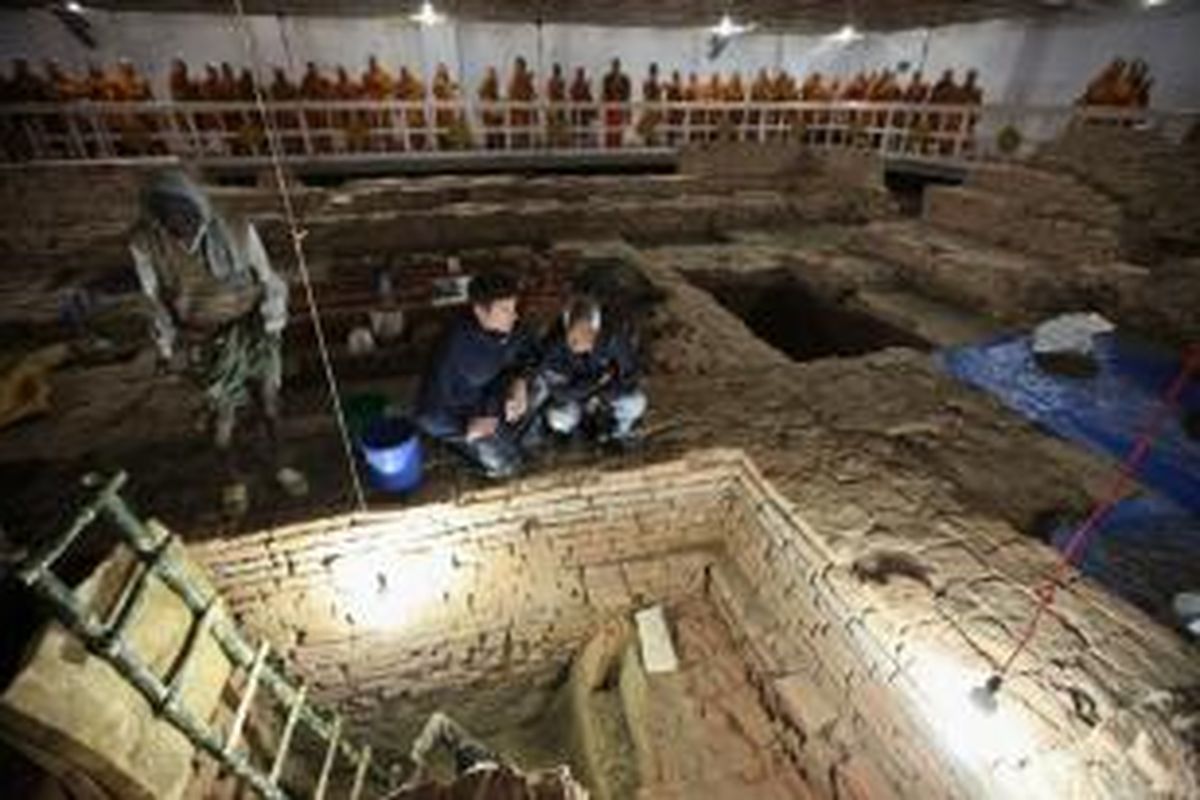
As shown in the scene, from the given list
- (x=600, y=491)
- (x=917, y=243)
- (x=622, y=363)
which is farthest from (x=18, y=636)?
(x=917, y=243)

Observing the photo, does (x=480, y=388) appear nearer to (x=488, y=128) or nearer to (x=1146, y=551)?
(x=1146, y=551)

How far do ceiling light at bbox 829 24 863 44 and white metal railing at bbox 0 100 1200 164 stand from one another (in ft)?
13.6

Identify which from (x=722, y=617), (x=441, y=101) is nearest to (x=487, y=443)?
(x=722, y=617)

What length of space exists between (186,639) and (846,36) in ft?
77.0

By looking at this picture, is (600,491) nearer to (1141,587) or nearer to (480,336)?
(480,336)

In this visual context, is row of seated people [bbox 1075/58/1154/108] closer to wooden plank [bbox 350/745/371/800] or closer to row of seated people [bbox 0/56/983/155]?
row of seated people [bbox 0/56/983/155]

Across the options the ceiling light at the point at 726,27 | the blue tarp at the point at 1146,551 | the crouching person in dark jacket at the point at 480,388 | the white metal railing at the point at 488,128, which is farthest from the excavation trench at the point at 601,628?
the ceiling light at the point at 726,27

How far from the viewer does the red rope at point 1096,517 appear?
3109 millimetres

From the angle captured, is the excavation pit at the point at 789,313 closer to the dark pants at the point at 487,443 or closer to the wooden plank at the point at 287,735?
the dark pants at the point at 487,443

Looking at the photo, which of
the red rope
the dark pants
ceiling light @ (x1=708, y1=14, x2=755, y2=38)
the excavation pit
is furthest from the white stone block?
ceiling light @ (x1=708, y1=14, x2=755, y2=38)

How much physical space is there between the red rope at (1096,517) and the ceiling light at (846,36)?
16.7 meters

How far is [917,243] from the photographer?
846 centimetres

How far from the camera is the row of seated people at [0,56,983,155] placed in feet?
44.1

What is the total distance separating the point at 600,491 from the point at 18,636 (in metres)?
3.22
